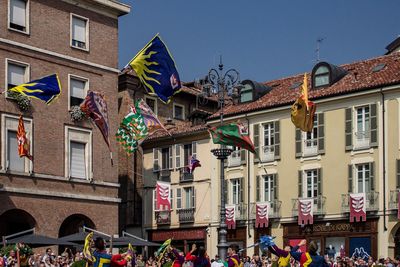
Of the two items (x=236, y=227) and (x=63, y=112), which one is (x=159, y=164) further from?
(x=63, y=112)

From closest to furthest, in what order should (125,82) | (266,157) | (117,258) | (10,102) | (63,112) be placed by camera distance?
(117,258) → (10,102) → (63,112) → (266,157) → (125,82)

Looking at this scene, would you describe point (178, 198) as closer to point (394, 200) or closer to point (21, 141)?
point (394, 200)

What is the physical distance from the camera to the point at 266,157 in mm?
48938

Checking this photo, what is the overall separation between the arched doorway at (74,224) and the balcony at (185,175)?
10.0m

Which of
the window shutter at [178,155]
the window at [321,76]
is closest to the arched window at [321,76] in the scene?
the window at [321,76]

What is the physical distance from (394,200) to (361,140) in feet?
12.7

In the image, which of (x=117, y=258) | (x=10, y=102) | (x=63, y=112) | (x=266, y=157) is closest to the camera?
(x=117, y=258)

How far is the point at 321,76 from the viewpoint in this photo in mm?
47969

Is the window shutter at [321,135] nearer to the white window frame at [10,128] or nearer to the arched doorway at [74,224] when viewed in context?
the arched doorway at [74,224]

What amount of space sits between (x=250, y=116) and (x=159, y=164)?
7.78m

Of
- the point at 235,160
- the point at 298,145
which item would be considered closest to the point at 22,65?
the point at 235,160

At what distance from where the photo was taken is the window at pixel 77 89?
1746 inches

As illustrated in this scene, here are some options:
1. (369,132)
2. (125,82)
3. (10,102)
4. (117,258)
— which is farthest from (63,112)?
(117,258)

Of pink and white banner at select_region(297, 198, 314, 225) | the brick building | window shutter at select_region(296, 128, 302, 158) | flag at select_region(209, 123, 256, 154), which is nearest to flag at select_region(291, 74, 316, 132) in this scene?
flag at select_region(209, 123, 256, 154)
